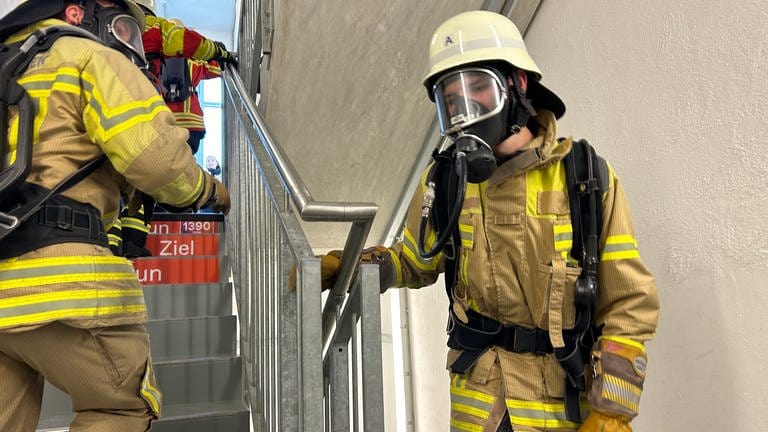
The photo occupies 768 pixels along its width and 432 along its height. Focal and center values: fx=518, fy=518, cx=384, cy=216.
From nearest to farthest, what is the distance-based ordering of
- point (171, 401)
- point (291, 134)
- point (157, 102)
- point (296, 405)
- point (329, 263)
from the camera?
point (296, 405), point (157, 102), point (329, 263), point (171, 401), point (291, 134)

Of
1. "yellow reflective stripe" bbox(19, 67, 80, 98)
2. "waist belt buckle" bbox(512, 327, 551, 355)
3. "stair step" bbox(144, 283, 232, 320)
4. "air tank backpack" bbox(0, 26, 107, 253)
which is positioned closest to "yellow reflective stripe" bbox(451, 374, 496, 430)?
"waist belt buckle" bbox(512, 327, 551, 355)

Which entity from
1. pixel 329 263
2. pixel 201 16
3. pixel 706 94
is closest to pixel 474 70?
pixel 329 263

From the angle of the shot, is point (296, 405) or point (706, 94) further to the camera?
point (706, 94)

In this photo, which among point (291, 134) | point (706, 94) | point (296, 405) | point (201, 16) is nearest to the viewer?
point (296, 405)

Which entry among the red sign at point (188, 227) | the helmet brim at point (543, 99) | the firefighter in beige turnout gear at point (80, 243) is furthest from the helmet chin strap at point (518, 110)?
the red sign at point (188, 227)

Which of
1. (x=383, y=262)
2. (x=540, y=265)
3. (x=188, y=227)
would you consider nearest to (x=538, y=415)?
(x=540, y=265)

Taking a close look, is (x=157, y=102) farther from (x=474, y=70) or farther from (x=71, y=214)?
(x=474, y=70)

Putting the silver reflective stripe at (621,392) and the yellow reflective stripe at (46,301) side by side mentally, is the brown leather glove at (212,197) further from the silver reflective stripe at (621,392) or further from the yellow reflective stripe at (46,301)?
the silver reflective stripe at (621,392)

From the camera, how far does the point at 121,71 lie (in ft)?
4.05

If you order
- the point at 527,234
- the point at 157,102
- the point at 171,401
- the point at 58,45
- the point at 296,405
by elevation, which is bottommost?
the point at 171,401

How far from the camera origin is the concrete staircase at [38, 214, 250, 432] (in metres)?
1.92

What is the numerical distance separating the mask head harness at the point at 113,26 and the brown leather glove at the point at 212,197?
0.38 m

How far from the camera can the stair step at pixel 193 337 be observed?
2.26m

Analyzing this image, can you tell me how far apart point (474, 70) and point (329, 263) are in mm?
631
